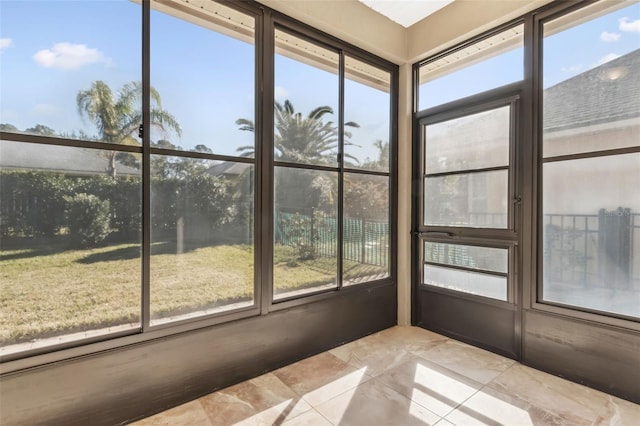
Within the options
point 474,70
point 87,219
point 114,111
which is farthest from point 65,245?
point 474,70

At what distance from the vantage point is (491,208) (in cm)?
281

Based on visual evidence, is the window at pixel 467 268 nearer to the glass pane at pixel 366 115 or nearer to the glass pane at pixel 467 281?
the glass pane at pixel 467 281

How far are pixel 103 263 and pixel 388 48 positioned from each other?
3.13m

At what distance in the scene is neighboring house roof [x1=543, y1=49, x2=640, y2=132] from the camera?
6.98 feet

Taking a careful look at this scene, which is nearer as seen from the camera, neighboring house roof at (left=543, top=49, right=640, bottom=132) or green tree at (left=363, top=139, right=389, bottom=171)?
neighboring house roof at (left=543, top=49, right=640, bottom=132)

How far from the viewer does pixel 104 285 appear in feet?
6.17

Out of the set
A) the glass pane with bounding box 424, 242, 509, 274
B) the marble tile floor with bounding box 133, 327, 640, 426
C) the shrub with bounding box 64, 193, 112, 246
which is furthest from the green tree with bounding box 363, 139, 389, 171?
the shrub with bounding box 64, 193, 112, 246

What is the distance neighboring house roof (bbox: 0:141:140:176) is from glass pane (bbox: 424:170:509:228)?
277 centimetres

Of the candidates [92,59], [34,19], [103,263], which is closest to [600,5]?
[92,59]

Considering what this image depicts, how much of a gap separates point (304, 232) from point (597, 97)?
8.13ft

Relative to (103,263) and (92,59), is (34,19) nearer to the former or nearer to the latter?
(92,59)

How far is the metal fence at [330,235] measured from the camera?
8.70 feet

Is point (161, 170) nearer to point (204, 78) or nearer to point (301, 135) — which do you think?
point (204, 78)

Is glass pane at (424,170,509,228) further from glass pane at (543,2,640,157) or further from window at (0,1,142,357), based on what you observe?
window at (0,1,142,357)
